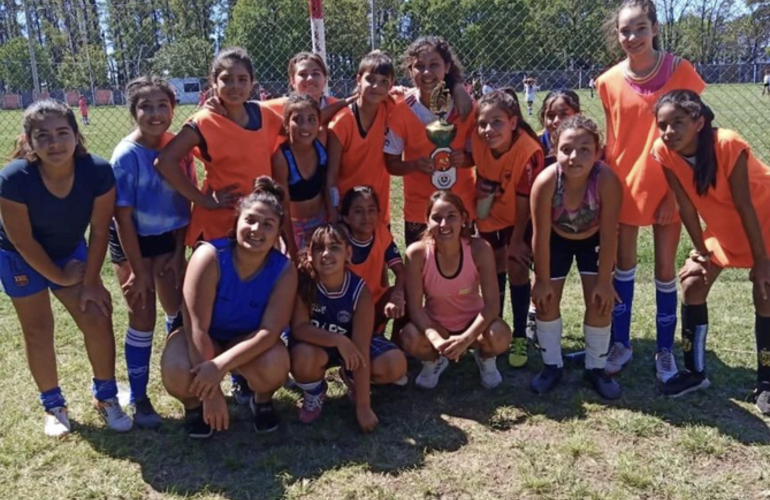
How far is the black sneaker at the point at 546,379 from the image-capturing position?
3.83 m

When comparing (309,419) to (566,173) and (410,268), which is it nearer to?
(410,268)

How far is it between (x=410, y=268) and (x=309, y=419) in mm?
950

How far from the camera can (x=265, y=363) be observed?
10.9 ft

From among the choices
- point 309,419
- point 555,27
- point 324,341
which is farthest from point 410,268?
point 555,27

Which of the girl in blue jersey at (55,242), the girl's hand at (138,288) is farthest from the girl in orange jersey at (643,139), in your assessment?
the girl in blue jersey at (55,242)

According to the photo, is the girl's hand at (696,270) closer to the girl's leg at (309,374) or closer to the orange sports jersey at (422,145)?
the orange sports jersey at (422,145)

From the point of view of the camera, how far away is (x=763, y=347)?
3533mm

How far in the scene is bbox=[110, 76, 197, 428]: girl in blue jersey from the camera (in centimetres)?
348

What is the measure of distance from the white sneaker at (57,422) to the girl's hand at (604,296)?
9.05ft

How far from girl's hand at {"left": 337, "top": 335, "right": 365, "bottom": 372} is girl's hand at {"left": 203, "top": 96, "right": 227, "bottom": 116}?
132 cm

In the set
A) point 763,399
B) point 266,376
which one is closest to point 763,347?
point 763,399

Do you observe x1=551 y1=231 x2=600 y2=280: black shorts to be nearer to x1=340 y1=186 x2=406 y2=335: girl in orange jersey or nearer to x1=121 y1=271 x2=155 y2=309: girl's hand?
x1=340 y1=186 x2=406 y2=335: girl in orange jersey

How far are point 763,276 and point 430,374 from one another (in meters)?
1.75

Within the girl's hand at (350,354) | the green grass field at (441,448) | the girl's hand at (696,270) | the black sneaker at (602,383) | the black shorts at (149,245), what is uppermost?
the black shorts at (149,245)
